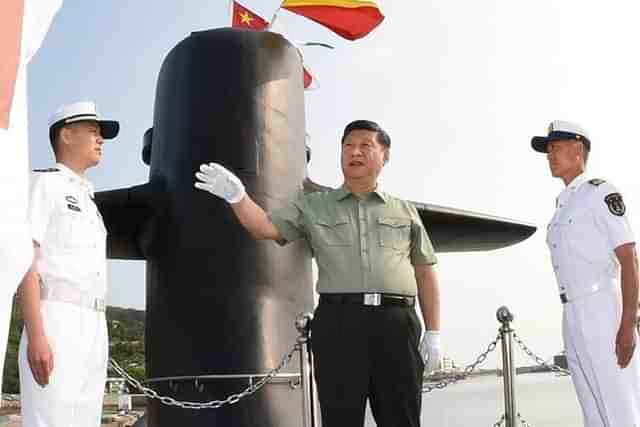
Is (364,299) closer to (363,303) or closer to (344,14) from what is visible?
(363,303)

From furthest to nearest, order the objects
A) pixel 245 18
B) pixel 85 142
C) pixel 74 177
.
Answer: pixel 245 18 → pixel 85 142 → pixel 74 177

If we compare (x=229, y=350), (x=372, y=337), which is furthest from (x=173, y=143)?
(x=372, y=337)

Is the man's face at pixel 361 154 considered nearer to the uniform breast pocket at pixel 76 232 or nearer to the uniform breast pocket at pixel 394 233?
the uniform breast pocket at pixel 394 233

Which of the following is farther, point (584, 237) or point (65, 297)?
point (584, 237)

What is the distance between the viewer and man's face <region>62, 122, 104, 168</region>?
423 cm

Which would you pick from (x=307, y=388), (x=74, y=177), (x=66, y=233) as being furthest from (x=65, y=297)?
(x=307, y=388)

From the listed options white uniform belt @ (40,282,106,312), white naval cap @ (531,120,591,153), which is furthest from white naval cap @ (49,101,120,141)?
white naval cap @ (531,120,591,153)

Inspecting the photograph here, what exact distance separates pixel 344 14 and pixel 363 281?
5.78 meters

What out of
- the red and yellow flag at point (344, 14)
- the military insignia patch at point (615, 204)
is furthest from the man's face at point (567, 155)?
the red and yellow flag at point (344, 14)

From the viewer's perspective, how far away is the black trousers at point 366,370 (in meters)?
4.16

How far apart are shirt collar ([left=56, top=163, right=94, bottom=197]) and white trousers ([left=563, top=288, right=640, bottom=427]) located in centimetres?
280

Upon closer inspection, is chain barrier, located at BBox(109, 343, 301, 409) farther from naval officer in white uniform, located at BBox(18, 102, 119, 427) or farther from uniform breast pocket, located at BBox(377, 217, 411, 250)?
naval officer in white uniform, located at BBox(18, 102, 119, 427)

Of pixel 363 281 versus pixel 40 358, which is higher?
pixel 363 281

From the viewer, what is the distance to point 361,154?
4.52 meters
